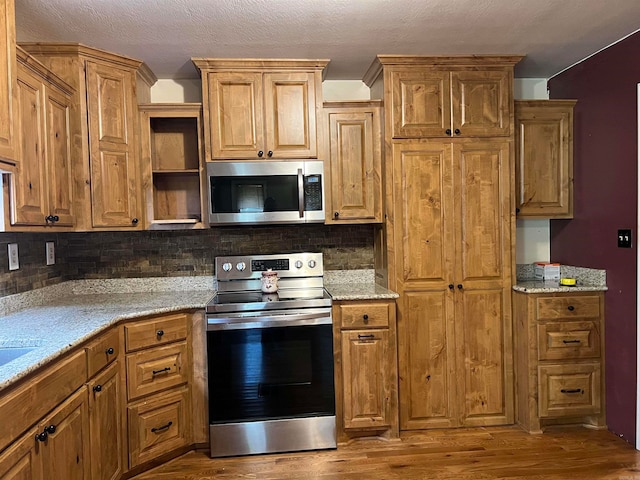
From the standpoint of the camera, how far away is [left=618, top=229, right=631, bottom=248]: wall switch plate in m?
2.39

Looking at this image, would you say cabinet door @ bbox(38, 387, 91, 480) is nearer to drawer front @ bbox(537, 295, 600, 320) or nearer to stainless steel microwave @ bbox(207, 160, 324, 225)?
stainless steel microwave @ bbox(207, 160, 324, 225)

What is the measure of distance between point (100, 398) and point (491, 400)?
226cm

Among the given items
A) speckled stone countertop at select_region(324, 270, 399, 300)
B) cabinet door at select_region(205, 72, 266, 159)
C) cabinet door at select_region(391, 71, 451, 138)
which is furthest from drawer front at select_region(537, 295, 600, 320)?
cabinet door at select_region(205, 72, 266, 159)

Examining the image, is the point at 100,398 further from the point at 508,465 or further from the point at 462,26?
the point at 462,26

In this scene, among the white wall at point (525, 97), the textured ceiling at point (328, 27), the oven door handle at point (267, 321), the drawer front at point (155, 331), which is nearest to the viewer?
the textured ceiling at point (328, 27)

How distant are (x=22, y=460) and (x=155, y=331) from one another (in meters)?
0.94

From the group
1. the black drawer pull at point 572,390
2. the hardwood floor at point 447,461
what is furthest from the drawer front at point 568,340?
the hardwood floor at point 447,461

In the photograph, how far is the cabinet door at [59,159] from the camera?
6.82 feet

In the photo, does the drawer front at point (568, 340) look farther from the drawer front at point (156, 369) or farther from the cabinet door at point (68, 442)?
the cabinet door at point (68, 442)

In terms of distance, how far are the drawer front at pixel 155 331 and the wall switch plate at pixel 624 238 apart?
2.57 meters

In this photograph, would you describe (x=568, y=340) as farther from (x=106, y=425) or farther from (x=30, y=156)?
(x=30, y=156)

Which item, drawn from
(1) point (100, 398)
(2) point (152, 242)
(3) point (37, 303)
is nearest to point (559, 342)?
(1) point (100, 398)

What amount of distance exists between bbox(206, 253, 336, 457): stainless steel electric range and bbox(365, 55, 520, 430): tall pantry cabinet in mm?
540

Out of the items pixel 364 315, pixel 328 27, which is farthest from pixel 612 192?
pixel 328 27
